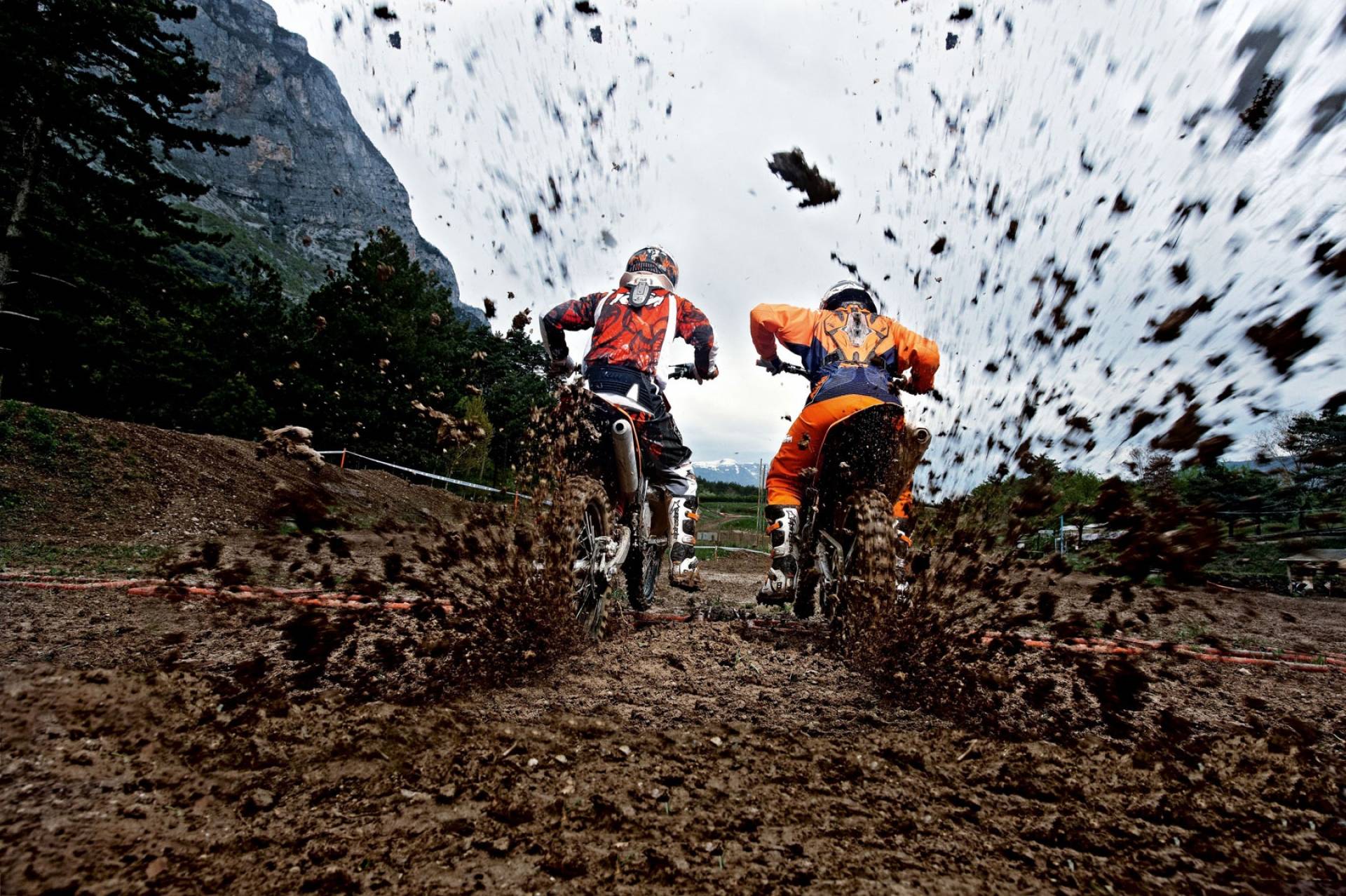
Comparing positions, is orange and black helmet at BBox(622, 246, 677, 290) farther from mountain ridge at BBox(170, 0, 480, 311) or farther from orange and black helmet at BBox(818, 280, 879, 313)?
mountain ridge at BBox(170, 0, 480, 311)

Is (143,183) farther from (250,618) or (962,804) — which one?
(962,804)

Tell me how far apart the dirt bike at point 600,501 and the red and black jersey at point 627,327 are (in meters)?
0.41

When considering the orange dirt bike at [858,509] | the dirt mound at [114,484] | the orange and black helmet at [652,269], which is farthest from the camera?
the dirt mound at [114,484]

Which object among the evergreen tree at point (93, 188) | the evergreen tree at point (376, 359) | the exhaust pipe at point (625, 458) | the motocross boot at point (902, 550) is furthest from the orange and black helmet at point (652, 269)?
the evergreen tree at point (376, 359)

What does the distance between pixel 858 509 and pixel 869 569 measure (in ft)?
1.27

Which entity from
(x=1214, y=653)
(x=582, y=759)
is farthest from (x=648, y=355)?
(x=1214, y=653)

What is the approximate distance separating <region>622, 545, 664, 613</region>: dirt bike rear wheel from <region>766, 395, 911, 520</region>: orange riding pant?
1048 mm

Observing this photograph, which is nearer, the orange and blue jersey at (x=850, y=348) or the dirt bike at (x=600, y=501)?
the dirt bike at (x=600, y=501)

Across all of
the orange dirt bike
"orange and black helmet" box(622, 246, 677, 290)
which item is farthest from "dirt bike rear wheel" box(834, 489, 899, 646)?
"orange and black helmet" box(622, 246, 677, 290)

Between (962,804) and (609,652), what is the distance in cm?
212

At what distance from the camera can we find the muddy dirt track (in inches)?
50.6

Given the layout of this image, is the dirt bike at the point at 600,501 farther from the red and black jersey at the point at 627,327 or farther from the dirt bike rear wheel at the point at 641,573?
the red and black jersey at the point at 627,327

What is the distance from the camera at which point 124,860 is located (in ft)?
4.02

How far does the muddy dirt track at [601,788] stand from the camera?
1.29 meters
